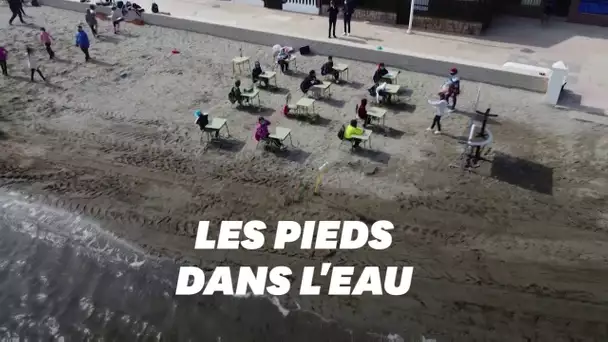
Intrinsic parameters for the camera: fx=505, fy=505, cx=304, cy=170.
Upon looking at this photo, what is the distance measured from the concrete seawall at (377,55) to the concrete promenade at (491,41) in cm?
27

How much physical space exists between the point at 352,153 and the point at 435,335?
20.7 feet

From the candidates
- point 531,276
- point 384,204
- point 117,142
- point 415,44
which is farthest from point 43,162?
point 415,44

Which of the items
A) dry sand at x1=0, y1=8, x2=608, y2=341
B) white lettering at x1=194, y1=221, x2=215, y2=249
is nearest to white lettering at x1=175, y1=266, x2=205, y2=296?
dry sand at x1=0, y1=8, x2=608, y2=341

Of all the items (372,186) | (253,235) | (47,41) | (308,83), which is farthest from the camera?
(47,41)

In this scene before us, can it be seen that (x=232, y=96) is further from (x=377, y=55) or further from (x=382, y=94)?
(x=377, y=55)

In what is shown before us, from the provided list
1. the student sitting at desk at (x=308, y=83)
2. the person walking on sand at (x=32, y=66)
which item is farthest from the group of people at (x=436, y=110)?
the person walking on sand at (x=32, y=66)

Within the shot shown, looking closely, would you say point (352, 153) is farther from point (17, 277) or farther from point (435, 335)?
point (17, 277)

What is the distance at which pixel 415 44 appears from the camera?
2177 cm

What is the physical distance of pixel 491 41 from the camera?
22094 millimetres

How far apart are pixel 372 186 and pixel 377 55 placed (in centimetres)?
851

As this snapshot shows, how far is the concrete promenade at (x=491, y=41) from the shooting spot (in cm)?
1906

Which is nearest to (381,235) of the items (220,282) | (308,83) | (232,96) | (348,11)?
(220,282)

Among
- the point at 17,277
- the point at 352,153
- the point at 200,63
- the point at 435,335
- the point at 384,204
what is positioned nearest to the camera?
the point at 435,335

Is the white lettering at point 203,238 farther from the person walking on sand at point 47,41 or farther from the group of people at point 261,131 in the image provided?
the person walking on sand at point 47,41
